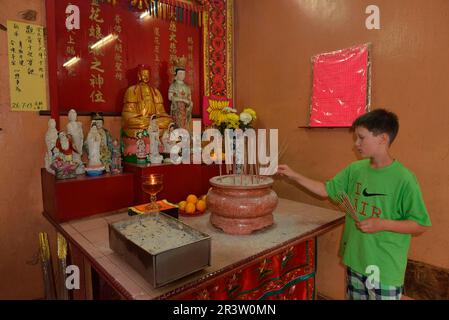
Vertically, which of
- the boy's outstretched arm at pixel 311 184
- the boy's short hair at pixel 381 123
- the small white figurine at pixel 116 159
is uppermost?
the boy's short hair at pixel 381 123

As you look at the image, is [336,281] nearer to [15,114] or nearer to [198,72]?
[198,72]

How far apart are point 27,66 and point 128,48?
63 cm

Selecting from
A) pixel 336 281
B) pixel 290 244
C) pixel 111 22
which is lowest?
pixel 336 281

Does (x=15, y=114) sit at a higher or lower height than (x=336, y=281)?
higher

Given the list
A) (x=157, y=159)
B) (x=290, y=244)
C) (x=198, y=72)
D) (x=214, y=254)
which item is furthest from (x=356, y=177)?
(x=198, y=72)

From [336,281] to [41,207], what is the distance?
194 cm

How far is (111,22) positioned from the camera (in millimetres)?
2008

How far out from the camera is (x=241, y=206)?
4.53ft

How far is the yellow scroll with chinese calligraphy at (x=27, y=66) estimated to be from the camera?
1.67 meters

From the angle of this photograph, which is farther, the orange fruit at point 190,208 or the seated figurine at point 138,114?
the seated figurine at point 138,114

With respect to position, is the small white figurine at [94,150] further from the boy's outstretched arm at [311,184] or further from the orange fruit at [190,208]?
the boy's outstretched arm at [311,184]

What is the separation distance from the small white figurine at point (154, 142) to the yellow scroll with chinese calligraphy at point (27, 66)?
621 mm

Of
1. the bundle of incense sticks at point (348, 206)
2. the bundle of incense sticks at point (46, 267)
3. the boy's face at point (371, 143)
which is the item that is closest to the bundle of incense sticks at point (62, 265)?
the bundle of incense sticks at point (46, 267)

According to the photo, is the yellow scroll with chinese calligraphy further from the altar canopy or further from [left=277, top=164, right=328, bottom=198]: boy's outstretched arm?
the altar canopy
